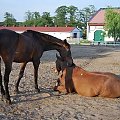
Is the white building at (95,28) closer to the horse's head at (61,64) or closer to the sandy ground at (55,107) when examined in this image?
the horse's head at (61,64)

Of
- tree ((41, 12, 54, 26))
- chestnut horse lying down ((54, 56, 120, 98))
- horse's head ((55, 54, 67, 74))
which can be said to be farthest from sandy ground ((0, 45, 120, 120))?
tree ((41, 12, 54, 26))

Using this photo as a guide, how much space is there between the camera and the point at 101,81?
809cm

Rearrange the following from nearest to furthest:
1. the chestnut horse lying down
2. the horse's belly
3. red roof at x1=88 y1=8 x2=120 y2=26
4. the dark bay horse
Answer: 1. the dark bay horse
2. the horse's belly
3. the chestnut horse lying down
4. red roof at x1=88 y1=8 x2=120 y2=26

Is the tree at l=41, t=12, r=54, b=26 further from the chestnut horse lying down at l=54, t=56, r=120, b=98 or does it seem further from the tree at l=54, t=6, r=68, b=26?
the chestnut horse lying down at l=54, t=56, r=120, b=98

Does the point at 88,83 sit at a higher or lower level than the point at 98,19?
lower

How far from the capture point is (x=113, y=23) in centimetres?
5038

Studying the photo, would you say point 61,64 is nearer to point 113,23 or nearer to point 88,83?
point 88,83

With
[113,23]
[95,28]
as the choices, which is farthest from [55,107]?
[95,28]

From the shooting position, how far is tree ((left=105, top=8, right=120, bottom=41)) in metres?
50.4

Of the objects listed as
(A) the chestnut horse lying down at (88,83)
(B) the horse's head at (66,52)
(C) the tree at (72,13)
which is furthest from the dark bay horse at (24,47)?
(C) the tree at (72,13)

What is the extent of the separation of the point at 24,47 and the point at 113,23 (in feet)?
144

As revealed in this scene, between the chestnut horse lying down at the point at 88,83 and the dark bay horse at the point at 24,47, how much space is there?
0.52 metres

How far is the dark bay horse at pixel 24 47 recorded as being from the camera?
23.5 feet

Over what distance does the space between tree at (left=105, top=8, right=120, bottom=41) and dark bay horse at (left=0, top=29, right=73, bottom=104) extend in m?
42.5
